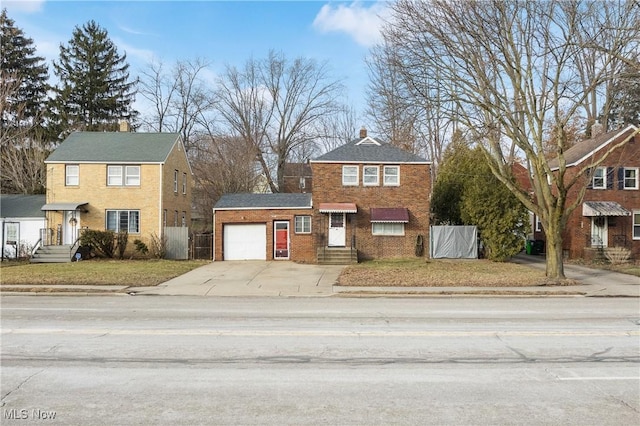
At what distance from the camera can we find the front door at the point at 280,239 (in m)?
28.6

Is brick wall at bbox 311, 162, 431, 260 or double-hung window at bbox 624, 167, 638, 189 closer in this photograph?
brick wall at bbox 311, 162, 431, 260

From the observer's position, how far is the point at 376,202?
90.6ft

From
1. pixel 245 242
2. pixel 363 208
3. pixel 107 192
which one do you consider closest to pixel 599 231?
pixel 363 208

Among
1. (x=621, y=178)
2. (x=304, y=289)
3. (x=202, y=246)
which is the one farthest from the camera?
(x=202, y=246)

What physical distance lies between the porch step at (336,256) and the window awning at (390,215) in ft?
7.70

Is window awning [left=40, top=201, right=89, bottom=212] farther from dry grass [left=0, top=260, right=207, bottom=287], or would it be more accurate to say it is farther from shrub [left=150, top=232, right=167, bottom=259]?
dry grass [left=0, top=260, right=207, bottom=287]

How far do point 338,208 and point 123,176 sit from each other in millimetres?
14150

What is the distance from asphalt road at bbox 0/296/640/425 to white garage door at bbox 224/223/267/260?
17372 millimetres

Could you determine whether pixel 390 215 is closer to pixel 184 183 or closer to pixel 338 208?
pixel 338 208

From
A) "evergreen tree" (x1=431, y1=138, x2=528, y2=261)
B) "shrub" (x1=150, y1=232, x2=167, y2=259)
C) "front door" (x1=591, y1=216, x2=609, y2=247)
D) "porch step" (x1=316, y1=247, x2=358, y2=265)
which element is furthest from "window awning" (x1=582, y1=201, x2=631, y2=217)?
"shrub" (x1=150, y1=232, x2=167, y2=259)

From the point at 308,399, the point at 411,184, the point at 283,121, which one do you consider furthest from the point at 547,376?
the point at 283,121

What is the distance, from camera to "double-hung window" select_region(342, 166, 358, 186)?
91.1 ft

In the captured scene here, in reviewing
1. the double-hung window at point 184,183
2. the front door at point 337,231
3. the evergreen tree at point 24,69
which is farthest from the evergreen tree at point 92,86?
the front door at point 337,231

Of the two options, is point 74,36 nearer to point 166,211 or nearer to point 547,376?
point 166,211
